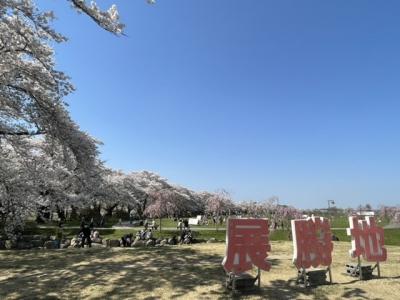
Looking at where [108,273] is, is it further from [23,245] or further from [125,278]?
[23,245]

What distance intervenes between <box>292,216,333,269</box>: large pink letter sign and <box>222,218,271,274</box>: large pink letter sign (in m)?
0.76

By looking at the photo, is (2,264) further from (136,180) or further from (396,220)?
(136,180)

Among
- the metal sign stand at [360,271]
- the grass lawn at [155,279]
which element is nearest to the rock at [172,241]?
the grass lawn at [155,279]

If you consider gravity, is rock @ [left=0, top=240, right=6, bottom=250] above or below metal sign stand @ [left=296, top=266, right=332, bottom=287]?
above

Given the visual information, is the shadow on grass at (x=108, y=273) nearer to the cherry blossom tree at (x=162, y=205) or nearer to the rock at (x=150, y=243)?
the rock at (x=150, y=243)

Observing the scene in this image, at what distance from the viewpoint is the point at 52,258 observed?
1390 cm

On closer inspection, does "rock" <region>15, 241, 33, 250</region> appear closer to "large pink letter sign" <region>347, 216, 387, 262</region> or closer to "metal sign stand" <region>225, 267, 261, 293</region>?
"metal sign stand" <region>225, 267, 261, 293</region>

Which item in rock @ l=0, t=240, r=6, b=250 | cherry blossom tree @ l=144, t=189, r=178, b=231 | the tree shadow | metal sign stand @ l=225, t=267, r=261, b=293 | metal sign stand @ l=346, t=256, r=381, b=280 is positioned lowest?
the tree shadow

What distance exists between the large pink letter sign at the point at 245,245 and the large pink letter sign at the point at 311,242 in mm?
764

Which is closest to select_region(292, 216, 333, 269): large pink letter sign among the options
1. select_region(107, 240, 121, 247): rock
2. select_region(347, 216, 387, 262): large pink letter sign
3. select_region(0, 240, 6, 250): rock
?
select_region(347, 216, 387, 262): large pink letter sign

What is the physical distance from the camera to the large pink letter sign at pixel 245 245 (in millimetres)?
8492

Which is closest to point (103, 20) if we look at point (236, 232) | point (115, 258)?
point (236, 232)

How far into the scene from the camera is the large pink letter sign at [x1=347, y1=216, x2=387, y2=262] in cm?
1000

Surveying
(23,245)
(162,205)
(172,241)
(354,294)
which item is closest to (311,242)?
(354,294)
